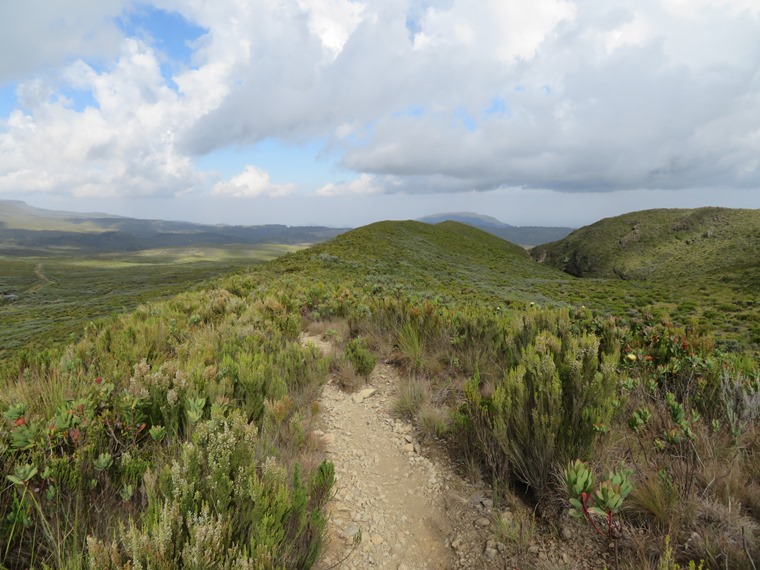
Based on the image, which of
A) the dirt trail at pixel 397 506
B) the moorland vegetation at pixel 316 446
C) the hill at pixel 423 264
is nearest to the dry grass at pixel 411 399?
the moorland vegetation at pixel 316 446

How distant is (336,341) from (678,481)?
5364 millimetres

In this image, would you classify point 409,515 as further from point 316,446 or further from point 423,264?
point 423,264

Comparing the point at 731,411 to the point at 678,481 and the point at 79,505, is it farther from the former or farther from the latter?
the point at 79,505

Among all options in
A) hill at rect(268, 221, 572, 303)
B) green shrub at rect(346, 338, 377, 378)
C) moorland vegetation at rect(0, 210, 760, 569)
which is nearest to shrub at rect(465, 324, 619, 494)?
moorland vegetation at rect(0, 210, 760, 569)

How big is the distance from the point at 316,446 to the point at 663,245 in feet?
290

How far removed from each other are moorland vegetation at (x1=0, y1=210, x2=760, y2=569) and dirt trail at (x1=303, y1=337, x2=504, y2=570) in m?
0.24

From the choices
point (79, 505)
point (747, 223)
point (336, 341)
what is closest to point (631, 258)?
point (747, 223)

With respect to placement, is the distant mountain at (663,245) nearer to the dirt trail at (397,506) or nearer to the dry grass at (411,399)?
the dry grass at (411,399)

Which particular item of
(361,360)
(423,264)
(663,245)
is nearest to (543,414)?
(361,360)

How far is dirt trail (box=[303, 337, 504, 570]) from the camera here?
2.45 metres

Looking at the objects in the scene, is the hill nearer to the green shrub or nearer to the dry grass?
the green shrub

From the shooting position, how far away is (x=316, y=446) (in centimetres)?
350

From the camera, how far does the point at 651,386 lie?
3477 mm

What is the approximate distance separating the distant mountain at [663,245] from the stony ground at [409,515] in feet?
182
